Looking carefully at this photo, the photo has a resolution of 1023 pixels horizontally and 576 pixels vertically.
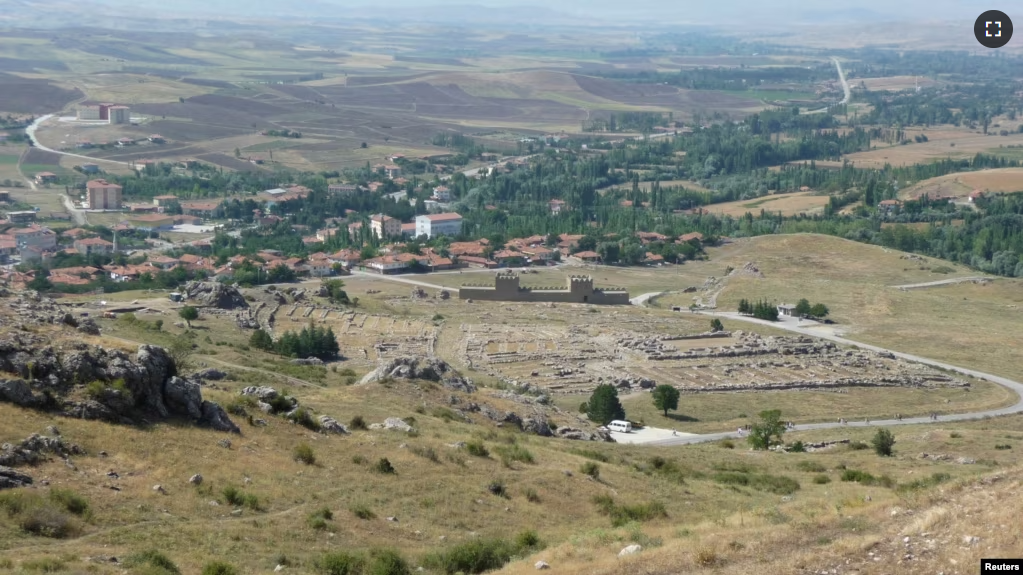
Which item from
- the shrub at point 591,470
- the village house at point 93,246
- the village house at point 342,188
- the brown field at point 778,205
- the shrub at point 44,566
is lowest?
the village house at point 93,246

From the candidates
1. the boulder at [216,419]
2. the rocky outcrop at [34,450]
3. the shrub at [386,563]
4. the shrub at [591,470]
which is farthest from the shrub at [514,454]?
the rocky outcrop at [34,450]

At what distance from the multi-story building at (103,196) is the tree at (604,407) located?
237 ft

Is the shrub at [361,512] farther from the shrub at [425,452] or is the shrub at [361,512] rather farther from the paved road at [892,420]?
the paved road at [892,420]

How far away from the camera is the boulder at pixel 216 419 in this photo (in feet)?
66.4

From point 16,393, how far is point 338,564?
22.5 ft

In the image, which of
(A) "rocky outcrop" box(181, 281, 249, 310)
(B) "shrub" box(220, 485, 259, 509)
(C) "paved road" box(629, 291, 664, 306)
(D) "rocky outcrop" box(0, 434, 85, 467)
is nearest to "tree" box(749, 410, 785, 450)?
(B) "shrub" box(220, 485, 259, 509)

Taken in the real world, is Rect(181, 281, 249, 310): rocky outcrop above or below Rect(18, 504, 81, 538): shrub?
below

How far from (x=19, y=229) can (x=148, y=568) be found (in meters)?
75.6

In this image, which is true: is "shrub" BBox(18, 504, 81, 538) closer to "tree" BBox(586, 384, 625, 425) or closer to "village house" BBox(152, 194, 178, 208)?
"tree" BBox(586, 384, 625, 425)

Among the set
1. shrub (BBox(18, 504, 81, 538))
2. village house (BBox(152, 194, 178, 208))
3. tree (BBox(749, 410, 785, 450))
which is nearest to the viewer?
shrub (BBox(18, 504, 81, 538))

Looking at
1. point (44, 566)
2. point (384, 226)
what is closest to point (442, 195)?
point (384, 226)

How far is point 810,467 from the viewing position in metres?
25.3

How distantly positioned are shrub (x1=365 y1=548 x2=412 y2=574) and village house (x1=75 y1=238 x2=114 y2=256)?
68.0m

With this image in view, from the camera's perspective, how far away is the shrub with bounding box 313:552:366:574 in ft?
48.0
